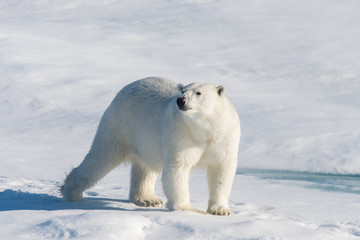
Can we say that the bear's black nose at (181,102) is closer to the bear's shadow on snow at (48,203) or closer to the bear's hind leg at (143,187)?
the bear's shadow on snow at (48,203)

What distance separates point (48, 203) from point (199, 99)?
1.71 m

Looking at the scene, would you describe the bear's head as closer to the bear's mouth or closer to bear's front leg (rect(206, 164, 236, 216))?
the bear's mouth

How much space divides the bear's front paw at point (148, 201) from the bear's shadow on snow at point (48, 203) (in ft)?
0.19

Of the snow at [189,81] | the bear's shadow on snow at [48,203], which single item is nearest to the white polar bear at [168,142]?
the bear's shadow on snow at [48,203]

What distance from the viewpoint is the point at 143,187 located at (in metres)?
5.23

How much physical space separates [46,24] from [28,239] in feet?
50.6

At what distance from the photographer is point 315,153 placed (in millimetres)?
7402

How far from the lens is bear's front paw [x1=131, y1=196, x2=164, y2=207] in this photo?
514 cm

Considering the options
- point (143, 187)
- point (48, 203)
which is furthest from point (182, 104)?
point (48, 203)

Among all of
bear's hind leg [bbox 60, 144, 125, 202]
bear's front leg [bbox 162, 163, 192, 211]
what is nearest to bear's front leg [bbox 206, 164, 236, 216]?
bear's front leg [bbox 162, 163, 192, 211]

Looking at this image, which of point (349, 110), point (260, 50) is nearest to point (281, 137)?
point (349, 110)

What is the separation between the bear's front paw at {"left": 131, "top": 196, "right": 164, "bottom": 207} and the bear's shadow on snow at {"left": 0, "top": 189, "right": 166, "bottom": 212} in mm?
57

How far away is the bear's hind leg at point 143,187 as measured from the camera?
5.18m

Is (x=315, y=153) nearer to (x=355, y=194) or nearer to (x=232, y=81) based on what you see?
(x=355, y=194)
